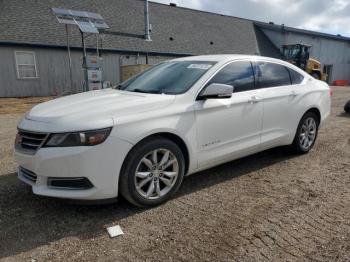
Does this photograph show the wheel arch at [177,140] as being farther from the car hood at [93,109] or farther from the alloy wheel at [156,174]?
the car hood at [93,109]

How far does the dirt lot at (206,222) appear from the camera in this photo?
2.62 metres

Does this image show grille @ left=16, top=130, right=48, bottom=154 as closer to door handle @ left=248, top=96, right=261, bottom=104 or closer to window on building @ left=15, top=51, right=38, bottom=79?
door handle @ left=248, top=96, right=261, bottom=104

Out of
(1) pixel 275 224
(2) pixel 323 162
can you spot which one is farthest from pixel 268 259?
(2) pixel 323 162

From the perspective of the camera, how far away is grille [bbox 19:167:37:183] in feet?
10.2

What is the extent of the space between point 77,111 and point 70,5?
1957 cm

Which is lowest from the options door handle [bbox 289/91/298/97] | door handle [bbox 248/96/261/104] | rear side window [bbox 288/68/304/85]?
door handle [bbox 248/96/261/104]

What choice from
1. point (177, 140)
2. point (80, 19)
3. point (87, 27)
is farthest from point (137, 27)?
point (177, 140)

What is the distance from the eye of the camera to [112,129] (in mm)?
2961

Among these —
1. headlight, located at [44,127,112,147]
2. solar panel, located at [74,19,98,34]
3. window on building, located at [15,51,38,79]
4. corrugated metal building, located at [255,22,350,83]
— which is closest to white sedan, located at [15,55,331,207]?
headlight, located at [44,127,112,147]

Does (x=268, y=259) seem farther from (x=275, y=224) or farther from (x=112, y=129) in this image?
(x=112, y=129)

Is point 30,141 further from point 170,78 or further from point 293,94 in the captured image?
point 293,94

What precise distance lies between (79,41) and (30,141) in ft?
55.7

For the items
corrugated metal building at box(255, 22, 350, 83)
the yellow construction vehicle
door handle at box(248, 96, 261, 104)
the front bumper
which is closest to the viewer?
the front bumper

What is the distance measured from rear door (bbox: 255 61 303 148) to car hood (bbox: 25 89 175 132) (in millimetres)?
1633
